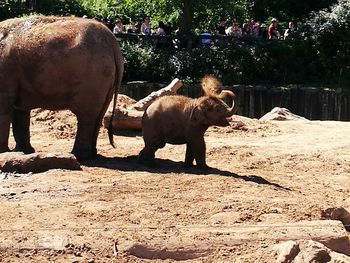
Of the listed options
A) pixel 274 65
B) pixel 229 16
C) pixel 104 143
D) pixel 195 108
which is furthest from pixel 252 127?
pixel 229 16

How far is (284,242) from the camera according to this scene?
7.04m

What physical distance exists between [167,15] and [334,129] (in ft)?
46.7

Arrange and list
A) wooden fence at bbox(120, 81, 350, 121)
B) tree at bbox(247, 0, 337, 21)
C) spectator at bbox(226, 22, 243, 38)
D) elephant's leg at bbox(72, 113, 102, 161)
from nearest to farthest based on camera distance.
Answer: elephant's leg at bbox(72, 113, 102, 161) < wooden fence at bbox(120, 81, 350, 121) < spectator at bbox(226, 22, 243, 38) < tree at bbox(247, 0, 337, 21)

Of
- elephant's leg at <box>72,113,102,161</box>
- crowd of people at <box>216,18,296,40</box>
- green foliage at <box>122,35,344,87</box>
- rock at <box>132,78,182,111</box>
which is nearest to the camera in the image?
elephant's leg at <box>72,113,102,161</box>

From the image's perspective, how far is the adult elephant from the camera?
1073cm

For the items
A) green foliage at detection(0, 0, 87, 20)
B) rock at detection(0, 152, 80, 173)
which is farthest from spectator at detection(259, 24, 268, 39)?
rock at detection(0, 152, 80, 173)

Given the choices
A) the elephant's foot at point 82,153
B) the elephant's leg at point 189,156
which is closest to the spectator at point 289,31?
the elephant's foot at point 82,153

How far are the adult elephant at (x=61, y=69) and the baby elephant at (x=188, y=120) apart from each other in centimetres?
74

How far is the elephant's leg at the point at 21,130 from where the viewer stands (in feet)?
39.2

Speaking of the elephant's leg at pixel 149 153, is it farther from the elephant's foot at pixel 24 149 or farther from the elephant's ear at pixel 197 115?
the elephant's foot at pixel 24 149

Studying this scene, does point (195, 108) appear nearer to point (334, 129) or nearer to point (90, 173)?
point (90, 173)

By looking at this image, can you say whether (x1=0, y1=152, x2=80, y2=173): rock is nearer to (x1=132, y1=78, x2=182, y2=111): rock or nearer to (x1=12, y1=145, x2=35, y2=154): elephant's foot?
(x1=12, y1=145, x2=35, y2=154): elephant's foot

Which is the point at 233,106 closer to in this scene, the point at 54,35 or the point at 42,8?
the point at 54,35

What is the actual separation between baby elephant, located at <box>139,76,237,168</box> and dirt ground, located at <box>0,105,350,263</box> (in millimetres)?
265
